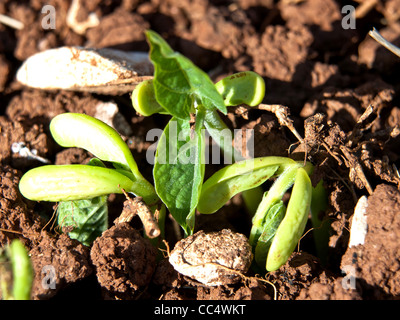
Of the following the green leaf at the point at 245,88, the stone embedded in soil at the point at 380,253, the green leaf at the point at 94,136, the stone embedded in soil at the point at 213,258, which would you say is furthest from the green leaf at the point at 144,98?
the stone embedded in soil at the point at 380,253

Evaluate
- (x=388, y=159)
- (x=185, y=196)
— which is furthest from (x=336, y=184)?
(x=185, y=196)

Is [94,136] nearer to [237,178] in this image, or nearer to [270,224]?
[237,178]

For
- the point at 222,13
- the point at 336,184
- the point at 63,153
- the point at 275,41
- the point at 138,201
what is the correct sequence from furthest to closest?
the point at 222,13, the point at 275,41, the point at 63,153, the point at 336,184, the point at 138,201

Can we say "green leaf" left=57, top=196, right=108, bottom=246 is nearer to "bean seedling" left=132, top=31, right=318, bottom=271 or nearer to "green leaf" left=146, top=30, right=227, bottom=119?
"bean seedling" left=132, top=31, right=318, bottom=271

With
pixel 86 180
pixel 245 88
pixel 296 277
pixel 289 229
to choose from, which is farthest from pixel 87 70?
pixel 296 277

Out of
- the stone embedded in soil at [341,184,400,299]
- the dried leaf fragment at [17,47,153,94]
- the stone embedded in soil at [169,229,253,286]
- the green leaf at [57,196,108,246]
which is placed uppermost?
the dried leaf fragment at [17,47,153,94]

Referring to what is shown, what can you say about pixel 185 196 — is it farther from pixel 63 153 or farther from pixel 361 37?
pixel 361 37

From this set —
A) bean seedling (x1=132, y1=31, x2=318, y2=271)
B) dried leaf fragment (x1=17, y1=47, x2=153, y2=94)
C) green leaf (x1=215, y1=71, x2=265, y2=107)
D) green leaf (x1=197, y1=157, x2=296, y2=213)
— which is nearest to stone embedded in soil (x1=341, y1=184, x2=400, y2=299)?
bean seedling (x1=132, y1=31, x2=318, y2=271)
